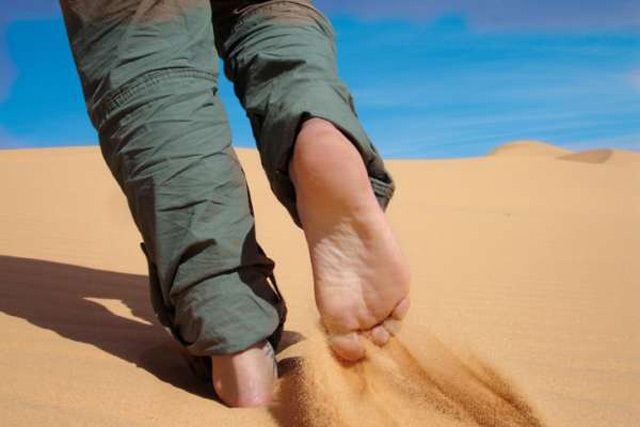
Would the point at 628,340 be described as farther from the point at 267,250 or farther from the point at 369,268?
the point at 267,250

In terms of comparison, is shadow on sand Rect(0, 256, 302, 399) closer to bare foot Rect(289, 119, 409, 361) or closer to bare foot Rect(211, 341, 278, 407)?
bare foot Rect(211, 341, 278, 407)

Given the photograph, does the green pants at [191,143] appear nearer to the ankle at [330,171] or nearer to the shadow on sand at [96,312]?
the ankle at [330,171]

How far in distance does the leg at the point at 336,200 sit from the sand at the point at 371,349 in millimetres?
74

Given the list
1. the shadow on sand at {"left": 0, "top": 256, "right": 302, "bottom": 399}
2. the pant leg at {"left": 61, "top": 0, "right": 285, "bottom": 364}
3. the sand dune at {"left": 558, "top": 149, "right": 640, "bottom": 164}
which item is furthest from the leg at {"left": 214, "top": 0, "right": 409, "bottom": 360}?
the sand dune at {"left": 558, "top": 149, "right": 640, "bottom": 164}

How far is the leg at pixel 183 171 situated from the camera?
1.22m

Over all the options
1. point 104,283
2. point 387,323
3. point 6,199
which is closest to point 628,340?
point 387,323

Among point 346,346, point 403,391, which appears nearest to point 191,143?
point 346,346

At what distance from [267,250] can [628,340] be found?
238 cm

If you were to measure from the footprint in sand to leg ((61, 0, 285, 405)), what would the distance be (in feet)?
0.47

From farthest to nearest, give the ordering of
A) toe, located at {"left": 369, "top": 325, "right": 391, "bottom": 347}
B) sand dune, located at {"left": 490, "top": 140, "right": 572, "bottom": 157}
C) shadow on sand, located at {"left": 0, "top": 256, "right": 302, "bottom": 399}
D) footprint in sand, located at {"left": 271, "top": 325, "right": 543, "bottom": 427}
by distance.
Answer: sand dune, located at {"left": 490, "top": 140, "right": 572, "bottom": 157} < shadow on sand, located at {"left": 0, "top": 256, "right": 302, "bottom": 399} < toe, located at {"left": 369, "top": 325, "right": 391, "bottom": 347} < footprint in sand, located at {"left": 271, "top": 325, "right": 543, "bottom": 427}

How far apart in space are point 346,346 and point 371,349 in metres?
0.07

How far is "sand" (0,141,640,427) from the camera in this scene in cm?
111

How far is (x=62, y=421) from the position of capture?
3.43 feet

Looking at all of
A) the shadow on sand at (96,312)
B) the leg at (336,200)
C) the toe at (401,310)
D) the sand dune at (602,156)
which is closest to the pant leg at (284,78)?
the leg at (336,200)
